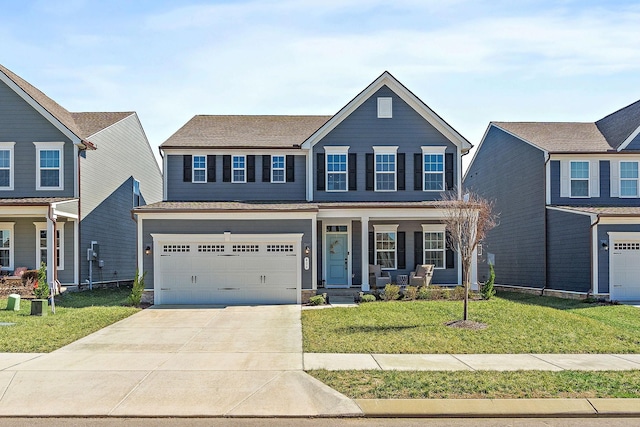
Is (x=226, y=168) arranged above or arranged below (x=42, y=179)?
above

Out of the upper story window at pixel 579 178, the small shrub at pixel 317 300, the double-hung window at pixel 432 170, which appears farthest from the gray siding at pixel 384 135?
the upper story window at pixel 579 178

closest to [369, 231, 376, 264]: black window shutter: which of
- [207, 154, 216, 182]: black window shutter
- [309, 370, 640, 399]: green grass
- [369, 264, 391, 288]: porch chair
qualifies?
[369, 264, 391, 288]: porch chair

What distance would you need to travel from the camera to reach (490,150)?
2925cm

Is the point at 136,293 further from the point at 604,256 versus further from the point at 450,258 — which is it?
the point at 604,256

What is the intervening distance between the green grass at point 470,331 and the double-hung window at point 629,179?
264 inches

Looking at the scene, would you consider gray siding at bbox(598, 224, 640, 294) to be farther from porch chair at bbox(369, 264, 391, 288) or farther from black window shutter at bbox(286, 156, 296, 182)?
black window shutter at bbox(286, 156, 296, 182)

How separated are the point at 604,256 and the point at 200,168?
15283 mm

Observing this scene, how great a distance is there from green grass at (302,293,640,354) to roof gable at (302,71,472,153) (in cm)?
701

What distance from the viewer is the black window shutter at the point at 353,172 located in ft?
72.8

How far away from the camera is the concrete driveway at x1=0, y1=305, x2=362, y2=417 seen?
7789 millimetres

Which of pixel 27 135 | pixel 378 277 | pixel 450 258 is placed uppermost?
pixel 27 135

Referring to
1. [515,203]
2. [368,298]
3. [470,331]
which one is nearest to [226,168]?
[368,298]

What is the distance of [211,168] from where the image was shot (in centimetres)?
2258

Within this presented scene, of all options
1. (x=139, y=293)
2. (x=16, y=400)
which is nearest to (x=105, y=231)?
(x=139, y=293)
